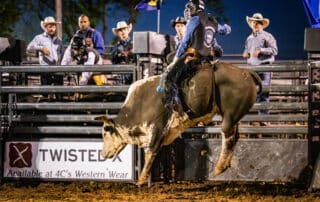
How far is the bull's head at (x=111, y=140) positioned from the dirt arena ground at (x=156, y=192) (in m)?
0.46

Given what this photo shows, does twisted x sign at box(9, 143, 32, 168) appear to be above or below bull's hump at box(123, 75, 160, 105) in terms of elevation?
below

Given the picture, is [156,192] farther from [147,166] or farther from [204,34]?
[204,34]

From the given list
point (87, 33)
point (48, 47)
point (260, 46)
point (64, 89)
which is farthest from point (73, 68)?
point (260, 46)

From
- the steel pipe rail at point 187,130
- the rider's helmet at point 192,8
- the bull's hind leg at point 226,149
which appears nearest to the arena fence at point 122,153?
the steel pipe rail at point 187,130

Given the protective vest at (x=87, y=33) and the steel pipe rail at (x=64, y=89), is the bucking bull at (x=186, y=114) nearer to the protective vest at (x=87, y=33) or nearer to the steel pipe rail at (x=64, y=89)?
the steel pipe rail at (x=64, y=89)

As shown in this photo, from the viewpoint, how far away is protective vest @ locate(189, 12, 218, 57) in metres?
7.04

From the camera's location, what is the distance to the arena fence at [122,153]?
7426 millimetres

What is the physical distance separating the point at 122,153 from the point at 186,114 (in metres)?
1.16

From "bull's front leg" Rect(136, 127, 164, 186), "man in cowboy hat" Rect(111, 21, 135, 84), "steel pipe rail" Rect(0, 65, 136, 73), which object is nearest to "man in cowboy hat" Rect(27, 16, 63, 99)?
"man in cowboy hat" Rect(111, 21, 135, 84)

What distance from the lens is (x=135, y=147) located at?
25.7 ft

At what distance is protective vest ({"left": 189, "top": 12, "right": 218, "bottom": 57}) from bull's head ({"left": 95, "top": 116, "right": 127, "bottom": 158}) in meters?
1.32

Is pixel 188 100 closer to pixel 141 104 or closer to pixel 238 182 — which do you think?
pixel 141 104

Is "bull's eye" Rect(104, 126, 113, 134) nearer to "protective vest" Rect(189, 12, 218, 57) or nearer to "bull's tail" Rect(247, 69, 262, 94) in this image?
"protective vest" Rect(189, 12, 218, 57)

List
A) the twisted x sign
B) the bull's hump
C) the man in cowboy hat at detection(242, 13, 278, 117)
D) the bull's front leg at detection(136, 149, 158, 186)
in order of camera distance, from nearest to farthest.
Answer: the bull's front leg at detection(136, 149, 158, 186)
the bull's hump
the twisted x sign
the man in cowboy hat at detection(242, 13, 278, 117)
